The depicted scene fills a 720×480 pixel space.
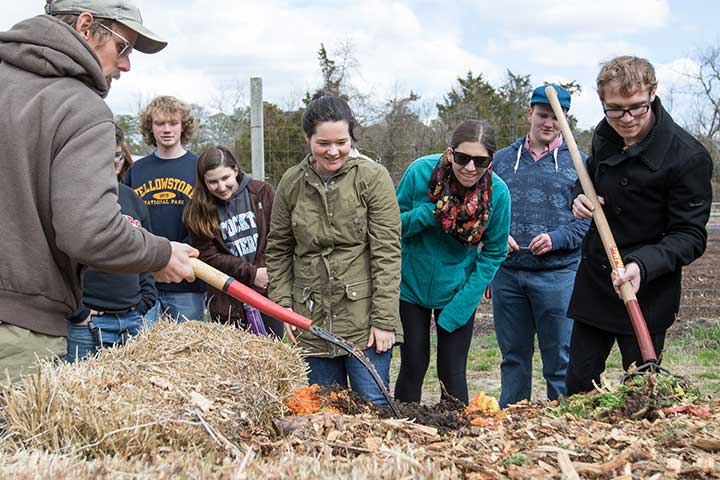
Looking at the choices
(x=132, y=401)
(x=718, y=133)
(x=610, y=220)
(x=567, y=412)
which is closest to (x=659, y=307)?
(x=610, y=220)

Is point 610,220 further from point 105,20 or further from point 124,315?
point 124,315

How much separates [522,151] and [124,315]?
2.91m

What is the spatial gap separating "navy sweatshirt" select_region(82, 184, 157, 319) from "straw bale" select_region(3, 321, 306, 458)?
153cm

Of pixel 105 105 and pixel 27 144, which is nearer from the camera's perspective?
pixel 27 144

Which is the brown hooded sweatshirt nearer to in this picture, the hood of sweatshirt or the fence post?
the hood of sweatshirt

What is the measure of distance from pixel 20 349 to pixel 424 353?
92.1 inches

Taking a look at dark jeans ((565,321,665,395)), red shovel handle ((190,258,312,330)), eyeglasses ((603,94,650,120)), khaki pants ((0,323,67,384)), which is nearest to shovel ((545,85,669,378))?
dark jeans ((565,321,665,395))

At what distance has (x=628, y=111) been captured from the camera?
3.01 meters

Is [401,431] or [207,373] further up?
[207,373]

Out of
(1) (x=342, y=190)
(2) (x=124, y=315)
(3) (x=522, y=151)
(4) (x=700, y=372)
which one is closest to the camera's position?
(1) (x=342, y=190)

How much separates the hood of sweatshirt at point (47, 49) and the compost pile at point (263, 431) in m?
0.98

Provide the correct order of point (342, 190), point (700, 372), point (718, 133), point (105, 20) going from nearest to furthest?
point (105, 20), point (342, 190), point (700, 372), point (718, 133)

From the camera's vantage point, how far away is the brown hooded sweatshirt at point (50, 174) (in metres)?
2.12

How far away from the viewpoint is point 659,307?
3.16 metres
